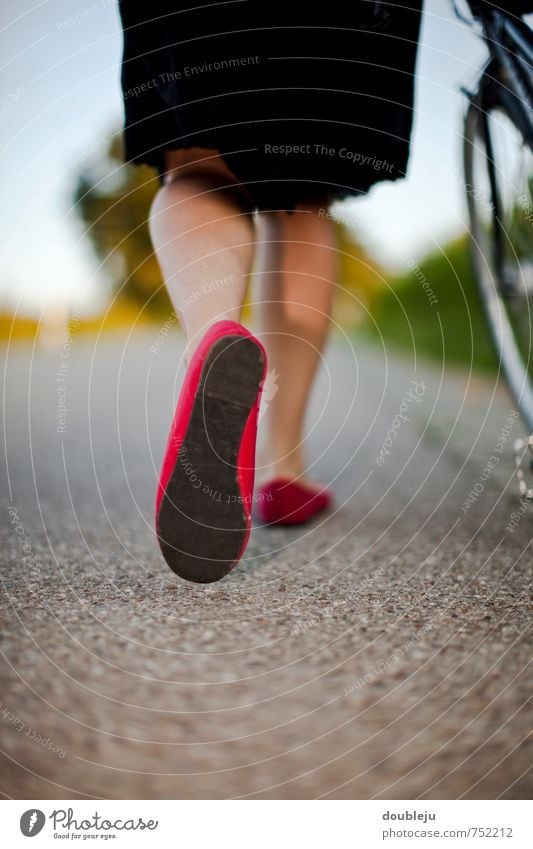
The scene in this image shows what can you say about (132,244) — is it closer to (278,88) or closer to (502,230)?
(502,230)

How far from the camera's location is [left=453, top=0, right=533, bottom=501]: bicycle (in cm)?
103

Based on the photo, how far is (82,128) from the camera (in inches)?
46.0

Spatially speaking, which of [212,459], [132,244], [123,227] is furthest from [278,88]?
[123,227]

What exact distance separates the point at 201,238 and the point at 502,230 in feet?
2.52

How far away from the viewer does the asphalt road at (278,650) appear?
0.54 m

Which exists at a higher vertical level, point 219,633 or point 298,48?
point 298,48

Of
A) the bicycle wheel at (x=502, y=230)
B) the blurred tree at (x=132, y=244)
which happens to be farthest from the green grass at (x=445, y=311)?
the bicycle wheel at (x=502, y=230)

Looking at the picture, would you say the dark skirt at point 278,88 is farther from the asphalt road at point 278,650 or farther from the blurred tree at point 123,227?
the blurred tree at point 123,227

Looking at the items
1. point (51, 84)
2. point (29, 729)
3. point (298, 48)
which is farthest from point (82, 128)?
point (29, 729)

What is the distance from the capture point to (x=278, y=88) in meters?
0.89

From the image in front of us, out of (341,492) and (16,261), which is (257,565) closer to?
(341,492)

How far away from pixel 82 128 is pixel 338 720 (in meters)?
0.97

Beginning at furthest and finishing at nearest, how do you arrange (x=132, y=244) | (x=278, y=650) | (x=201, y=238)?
(x=132, y=244)
(x=201, y=238)
(x=278, y=650)

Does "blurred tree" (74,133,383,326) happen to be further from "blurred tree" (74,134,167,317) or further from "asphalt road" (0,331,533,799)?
"asphalt road" (0,331,533,799)
